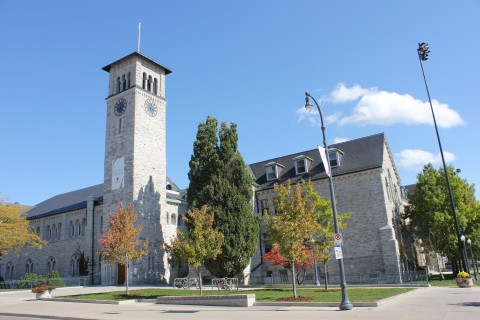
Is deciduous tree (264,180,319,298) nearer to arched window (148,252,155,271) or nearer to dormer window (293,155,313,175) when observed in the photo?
dormer window (293,155,313,175)

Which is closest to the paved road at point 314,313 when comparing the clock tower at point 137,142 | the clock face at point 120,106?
the clock tower at point 137,142

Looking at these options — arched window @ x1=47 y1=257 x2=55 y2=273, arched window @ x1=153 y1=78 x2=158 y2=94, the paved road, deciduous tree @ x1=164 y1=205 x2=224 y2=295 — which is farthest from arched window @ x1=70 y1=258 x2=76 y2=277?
Answer: the paved road

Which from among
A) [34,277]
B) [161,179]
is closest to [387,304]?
[161,179]

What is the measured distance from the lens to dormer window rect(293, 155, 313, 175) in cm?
3850

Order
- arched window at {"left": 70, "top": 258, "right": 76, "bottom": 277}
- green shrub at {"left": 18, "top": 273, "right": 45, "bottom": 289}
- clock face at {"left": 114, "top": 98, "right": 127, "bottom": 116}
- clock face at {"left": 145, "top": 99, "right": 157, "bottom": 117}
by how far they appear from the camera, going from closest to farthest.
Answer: green shrub at {"left": 18, "top": 273, "right": 45, "bottom": 289}
clock face at {"left": 114, "top": 98, "right": 127, "bottom": 116}
clock face at {"left": 145, "top": 99, "right": 157, "bottom": 117}
arched window at {"left": 70, "top": 258, "right": 76, "bottom": 277}

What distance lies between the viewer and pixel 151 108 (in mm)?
40219

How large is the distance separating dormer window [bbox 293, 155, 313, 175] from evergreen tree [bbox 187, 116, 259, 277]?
735 cm

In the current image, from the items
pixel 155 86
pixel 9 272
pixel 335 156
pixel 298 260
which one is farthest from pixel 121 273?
pixel 9 272

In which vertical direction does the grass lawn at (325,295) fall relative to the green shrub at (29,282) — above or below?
below

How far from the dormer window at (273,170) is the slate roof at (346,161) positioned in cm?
41

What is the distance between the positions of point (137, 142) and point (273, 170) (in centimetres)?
1440

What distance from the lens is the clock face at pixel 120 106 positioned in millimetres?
39438

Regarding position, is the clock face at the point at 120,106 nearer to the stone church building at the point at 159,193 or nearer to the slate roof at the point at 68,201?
the stone church building at the point at 159,193

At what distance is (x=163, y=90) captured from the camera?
42.8m
